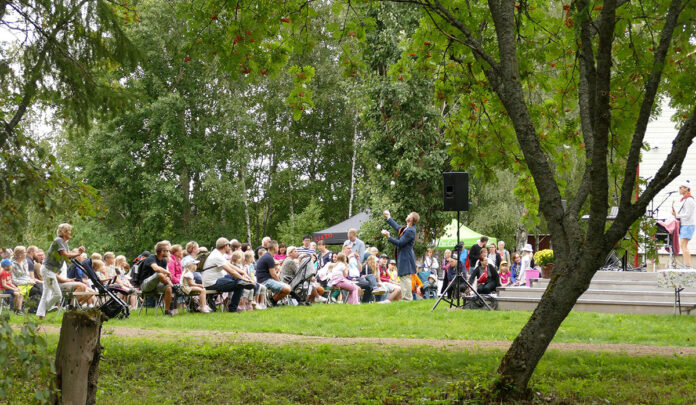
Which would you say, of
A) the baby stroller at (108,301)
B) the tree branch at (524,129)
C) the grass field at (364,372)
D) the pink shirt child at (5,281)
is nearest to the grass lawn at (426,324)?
the grass field at (364,372)

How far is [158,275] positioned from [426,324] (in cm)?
503

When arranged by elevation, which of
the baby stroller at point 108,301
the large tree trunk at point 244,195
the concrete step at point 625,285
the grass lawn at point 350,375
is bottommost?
the grass lawn at point 350,375

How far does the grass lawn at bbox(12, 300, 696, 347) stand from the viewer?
377 inches

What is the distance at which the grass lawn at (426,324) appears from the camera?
31.4 feet

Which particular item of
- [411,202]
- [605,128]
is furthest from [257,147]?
[605,128]

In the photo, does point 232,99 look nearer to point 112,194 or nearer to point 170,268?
point 112,194

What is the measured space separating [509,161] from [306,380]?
402 centimetres

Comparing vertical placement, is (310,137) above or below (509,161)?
above

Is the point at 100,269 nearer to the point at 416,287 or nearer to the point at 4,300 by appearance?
the point at 4,300

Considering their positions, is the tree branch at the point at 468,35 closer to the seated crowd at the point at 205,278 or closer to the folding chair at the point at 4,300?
the seated crowd at the point at 205,278

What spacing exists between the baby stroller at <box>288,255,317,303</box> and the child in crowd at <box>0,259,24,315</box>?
5515 millimetres

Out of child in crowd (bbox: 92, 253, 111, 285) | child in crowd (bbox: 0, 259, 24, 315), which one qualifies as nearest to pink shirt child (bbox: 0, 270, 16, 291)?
child in crowd (bbox: 0, 259, 24, 315)

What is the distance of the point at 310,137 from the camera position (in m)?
41.1

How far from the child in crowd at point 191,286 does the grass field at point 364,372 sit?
12.4 feet
